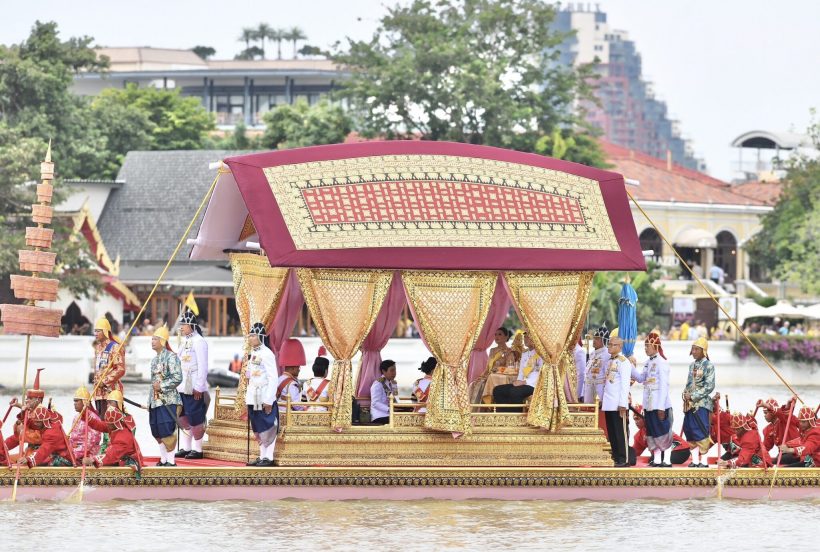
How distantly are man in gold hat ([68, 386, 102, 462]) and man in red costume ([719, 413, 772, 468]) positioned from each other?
6.76 meters

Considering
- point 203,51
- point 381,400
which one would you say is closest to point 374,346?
point 381,400

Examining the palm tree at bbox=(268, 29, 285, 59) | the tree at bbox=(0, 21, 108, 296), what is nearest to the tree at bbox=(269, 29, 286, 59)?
the palm tree at bbox=(268, 29, 285, 59)

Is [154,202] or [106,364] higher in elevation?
[154,202]

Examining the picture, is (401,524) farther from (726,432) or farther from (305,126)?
(305,126)

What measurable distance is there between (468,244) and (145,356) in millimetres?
24885

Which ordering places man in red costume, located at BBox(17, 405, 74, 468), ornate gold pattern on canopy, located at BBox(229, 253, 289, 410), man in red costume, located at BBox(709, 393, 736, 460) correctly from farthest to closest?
man in red costume, located at BBox(709, 393, 736, 460) < ornate gold pattern on canopy, located at BBox(229, 253, 289, 410) < man in red costume, located at BBox(17, 405, 74, 468)

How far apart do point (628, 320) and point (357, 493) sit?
153 inches

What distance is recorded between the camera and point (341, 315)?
A: 59.2 ft

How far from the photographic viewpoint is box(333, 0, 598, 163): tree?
50062 millimetres

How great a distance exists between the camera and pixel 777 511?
18.8 metres

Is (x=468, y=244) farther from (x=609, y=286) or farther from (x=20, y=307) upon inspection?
(x=609, y=286)

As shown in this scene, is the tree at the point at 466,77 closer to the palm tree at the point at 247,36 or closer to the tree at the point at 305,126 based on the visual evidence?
the tree at the point at 305,126

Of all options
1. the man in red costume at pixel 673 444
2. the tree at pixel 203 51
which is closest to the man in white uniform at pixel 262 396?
the man in red costume at pixel 673 444

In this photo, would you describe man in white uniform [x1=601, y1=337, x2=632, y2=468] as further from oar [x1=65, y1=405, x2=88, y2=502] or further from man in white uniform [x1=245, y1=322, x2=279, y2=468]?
oar [x1=65, y1=405, x2=88, y2=502]
